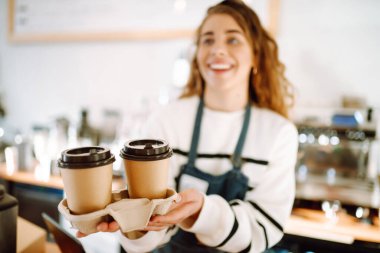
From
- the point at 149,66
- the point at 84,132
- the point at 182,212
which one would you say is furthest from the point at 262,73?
the point at 84,132

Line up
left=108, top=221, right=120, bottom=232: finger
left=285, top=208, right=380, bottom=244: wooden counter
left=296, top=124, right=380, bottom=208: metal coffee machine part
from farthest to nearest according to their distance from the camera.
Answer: left=296, top=124, right=380, bottom=208: metal coffee machine part, left=285, top=208, right=380, bottom=244: wooden counter, left=108, top=221, right=120, bottom=232: finger

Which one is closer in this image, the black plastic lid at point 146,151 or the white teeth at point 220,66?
the black plastic lid at point 146,151

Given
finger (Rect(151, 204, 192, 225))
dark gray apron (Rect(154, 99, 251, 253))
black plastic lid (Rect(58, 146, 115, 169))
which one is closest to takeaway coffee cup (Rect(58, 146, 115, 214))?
black plastic lid (Rect(58, 146, 115, 169))

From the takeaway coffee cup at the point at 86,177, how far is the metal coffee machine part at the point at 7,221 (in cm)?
26

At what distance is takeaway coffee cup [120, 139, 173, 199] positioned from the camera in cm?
62

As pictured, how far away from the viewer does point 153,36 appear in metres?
2.53

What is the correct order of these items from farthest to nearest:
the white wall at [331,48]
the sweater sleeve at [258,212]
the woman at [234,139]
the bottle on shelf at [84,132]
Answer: the bottle on shelf at [84,132] → the white wall at [331,48] → the woman at [234,139] → the sweater sleeve at [258,212]

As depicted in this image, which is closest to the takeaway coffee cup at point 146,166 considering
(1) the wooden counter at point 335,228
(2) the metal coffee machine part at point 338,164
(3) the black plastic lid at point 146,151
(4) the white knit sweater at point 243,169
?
(3) the black plastic lid at point 146,151

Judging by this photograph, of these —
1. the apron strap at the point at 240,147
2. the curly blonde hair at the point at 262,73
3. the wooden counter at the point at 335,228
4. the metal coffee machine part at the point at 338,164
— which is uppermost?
the curly blonde hair at the point at 262,73

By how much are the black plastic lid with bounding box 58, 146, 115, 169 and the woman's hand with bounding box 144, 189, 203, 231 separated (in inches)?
9.2

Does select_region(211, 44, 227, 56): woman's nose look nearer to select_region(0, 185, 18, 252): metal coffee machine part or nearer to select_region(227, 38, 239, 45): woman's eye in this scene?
select_region(227, 38, 239, 45): woman's eye

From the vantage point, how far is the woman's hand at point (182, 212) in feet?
2.46

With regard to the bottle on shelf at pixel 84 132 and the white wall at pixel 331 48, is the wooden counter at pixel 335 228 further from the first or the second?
the bottle on shelf at pixel 84 132

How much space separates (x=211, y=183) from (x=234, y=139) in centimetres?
21
